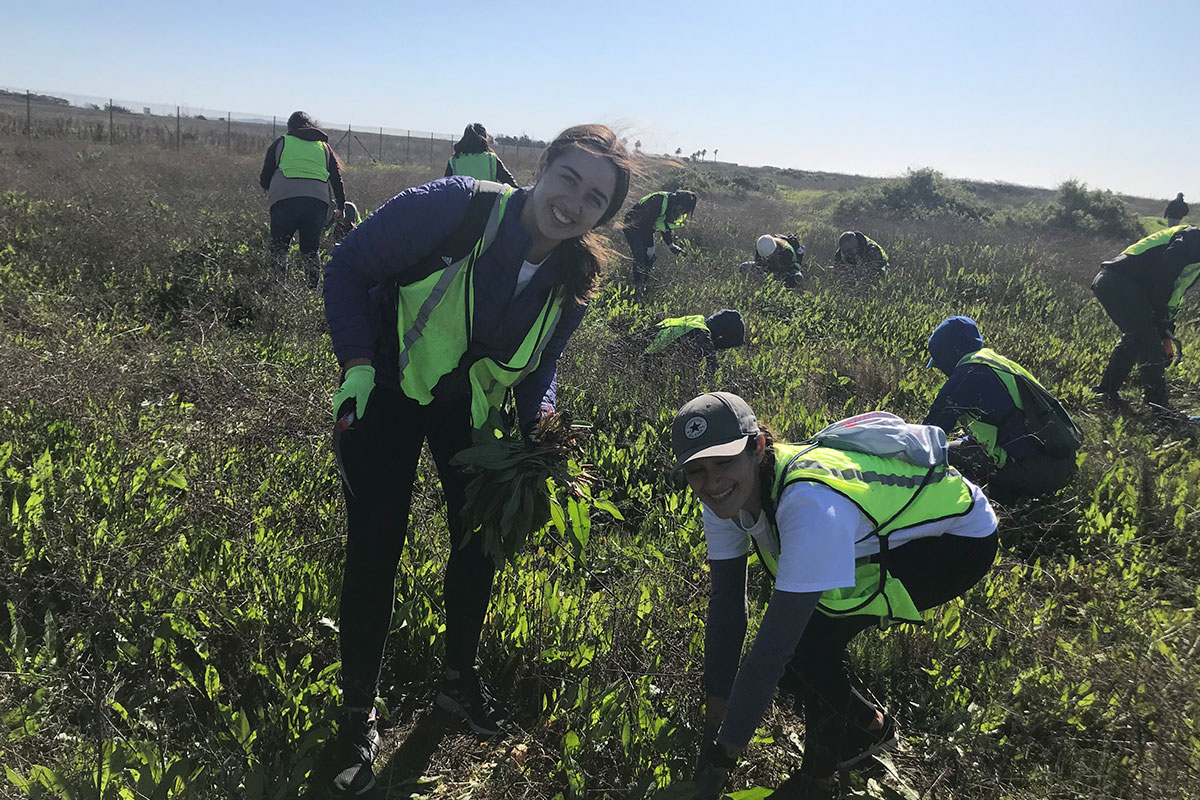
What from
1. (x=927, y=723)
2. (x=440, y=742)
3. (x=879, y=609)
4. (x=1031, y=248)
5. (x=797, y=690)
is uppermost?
(x=1031, y=248)

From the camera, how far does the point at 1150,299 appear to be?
5539mm

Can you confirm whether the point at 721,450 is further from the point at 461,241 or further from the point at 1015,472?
the point at 1015,472

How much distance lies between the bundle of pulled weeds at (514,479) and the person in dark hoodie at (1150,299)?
5810mm

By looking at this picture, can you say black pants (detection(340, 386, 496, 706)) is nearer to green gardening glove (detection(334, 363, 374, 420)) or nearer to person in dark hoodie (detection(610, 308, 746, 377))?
green gardening glove (detection(334, 363, 374, 420))

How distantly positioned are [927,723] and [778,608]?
127cm

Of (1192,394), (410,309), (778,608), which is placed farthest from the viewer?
(1192,394)

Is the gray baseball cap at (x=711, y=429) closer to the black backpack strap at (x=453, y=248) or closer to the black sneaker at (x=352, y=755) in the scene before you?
the black backpack strap at (x=453, y=248)

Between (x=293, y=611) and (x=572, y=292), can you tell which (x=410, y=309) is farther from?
(x=293, y=611)

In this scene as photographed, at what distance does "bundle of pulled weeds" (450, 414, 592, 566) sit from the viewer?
6.26 ft

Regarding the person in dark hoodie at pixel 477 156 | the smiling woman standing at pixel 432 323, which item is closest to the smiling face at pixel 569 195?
the smiling woman standing at pixel 432 323

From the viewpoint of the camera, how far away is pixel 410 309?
1.76 m

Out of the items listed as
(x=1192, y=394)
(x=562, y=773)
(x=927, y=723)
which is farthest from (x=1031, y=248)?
(x=562, y=773)

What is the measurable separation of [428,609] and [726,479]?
1389mm

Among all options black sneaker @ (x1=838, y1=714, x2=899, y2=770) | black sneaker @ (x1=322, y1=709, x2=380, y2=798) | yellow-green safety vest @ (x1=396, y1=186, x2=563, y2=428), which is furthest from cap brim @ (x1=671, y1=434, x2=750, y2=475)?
black sneaker @ (x1=322, y1=709, x2=380, y2=798)
